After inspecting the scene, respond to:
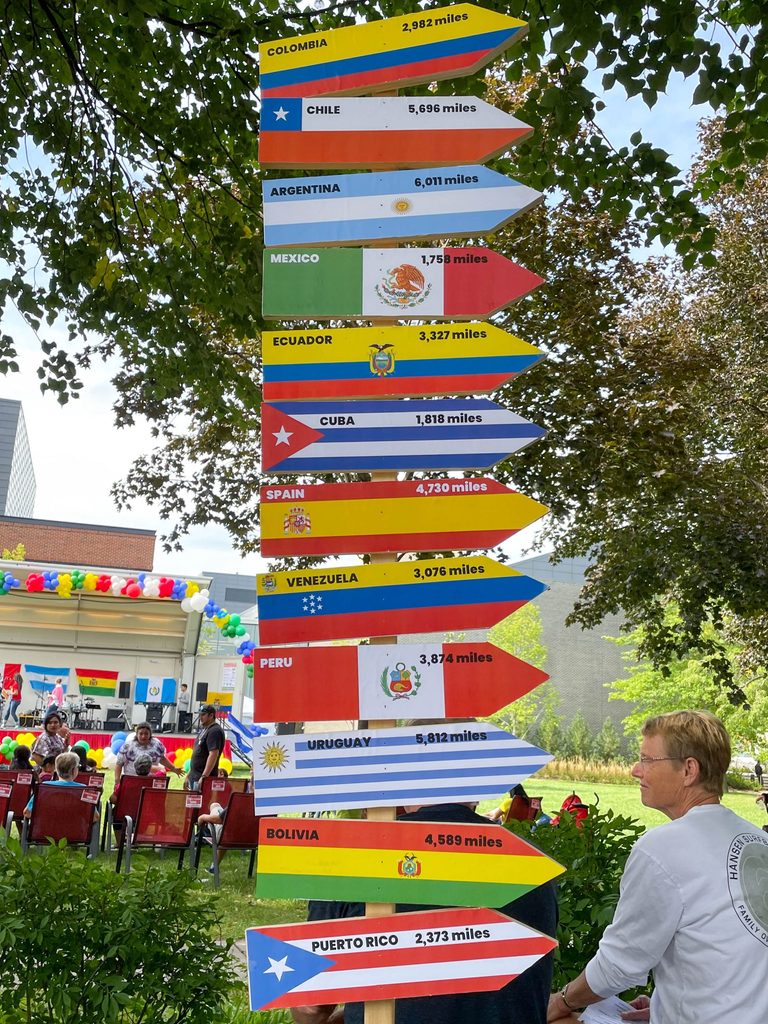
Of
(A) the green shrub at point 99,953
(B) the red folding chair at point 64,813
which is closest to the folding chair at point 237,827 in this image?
(B) the red folding chair at point 64,813

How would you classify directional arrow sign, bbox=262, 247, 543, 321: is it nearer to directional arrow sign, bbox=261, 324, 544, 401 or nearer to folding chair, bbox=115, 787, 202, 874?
directional arrow sign, bbox=261, 324, 544, 401

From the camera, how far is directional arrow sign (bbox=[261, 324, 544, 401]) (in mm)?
2295

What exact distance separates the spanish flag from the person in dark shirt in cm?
2071

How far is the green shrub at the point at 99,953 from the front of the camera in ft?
10.2

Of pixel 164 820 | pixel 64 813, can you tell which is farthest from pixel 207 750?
pixel 64 813

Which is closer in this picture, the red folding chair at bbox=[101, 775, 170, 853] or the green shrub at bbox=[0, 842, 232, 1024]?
the green shrub at bbox=[0, 842, 232, 1024]

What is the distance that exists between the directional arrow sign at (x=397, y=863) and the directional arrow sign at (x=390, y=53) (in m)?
1.78

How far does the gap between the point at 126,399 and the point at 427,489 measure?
11.1 meters

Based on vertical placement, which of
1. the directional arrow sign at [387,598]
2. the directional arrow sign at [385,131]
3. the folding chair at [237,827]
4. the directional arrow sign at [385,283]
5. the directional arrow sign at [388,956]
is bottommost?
the folding chair at [237,827]

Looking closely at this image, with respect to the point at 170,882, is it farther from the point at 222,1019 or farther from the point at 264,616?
the point at 264,616

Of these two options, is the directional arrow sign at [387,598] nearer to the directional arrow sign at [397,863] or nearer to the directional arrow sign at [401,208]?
the directional arrow sign at [397,863]

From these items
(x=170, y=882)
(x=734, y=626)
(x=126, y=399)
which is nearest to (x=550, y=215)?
(x=126, y=399)

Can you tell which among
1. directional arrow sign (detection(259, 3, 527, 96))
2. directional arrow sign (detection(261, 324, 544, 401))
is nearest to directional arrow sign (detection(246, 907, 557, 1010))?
directional arrow sign (detection(261, 324, 544, 401))

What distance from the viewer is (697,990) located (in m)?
2.24
